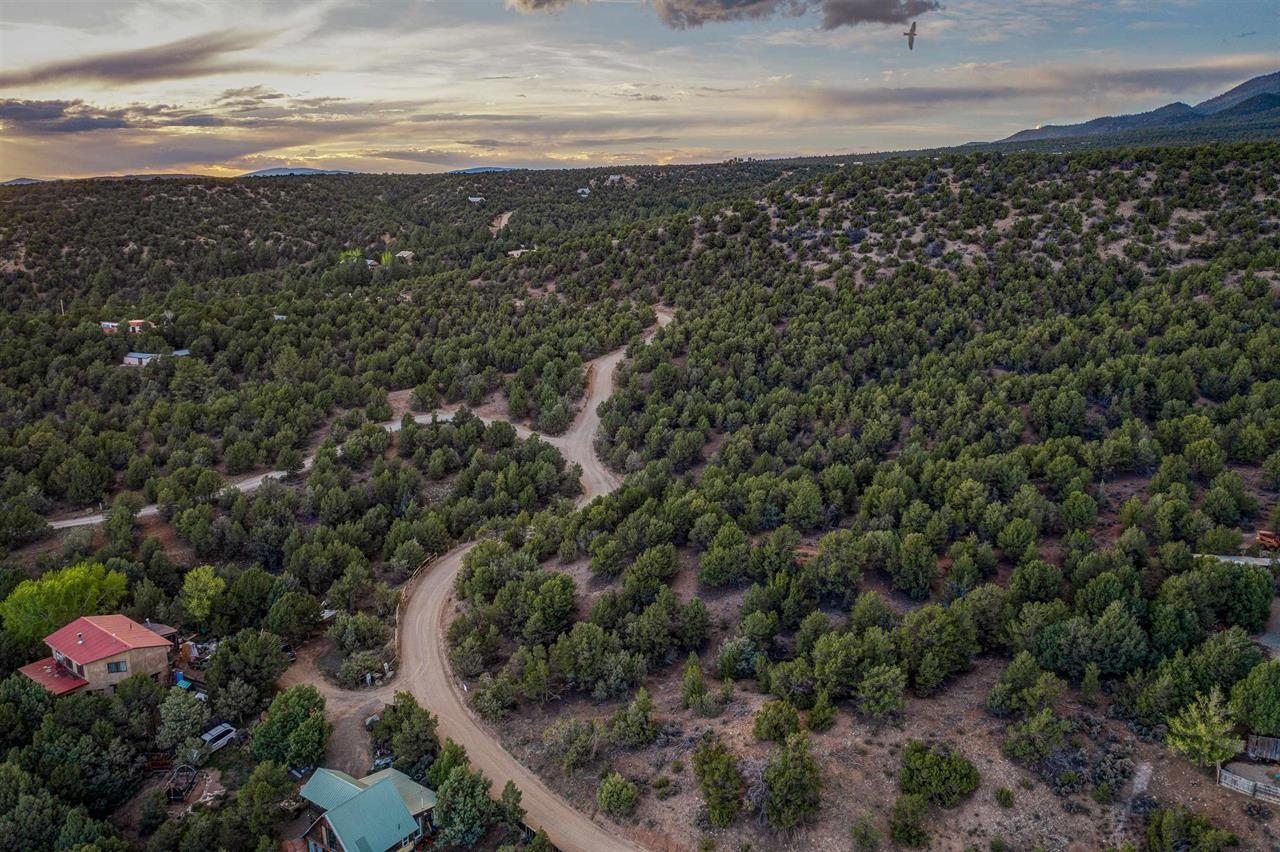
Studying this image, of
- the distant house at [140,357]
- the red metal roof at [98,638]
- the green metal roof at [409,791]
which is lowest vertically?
the green metal roof at [409,791]

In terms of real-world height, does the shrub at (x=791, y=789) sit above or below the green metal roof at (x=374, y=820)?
above

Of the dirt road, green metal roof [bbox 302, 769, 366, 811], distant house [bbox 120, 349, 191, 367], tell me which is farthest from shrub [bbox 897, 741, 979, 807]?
distant house [bbox 120, 349, 191, 367]

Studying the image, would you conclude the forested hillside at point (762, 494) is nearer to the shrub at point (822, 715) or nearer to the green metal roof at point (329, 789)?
the shrub at point (822, 715)

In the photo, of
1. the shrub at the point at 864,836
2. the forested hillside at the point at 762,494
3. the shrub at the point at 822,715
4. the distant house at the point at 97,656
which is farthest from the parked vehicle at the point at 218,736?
the shrub at the point at 864,836

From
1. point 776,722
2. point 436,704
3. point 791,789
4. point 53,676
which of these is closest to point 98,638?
point 53,676

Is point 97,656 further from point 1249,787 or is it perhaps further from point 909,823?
point 1249,787

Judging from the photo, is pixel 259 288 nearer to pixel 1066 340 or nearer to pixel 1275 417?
pixel 1066 340
